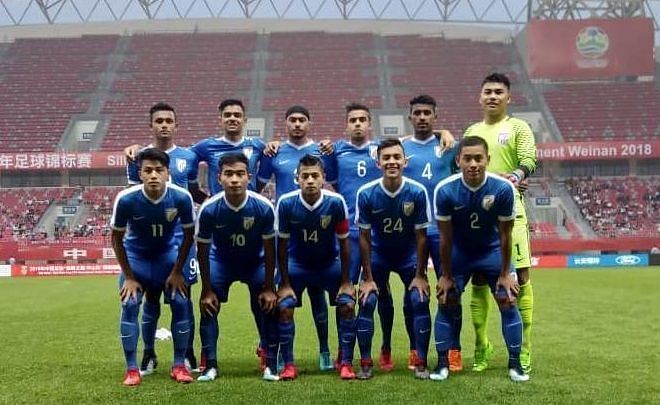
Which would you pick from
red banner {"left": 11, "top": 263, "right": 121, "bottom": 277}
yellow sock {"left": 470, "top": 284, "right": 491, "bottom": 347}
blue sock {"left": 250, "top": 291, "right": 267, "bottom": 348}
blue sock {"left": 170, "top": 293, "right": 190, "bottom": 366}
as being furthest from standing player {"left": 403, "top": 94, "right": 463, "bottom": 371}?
red banner {"left": 11, "top": 263, "right": 121, "bottom": 277}

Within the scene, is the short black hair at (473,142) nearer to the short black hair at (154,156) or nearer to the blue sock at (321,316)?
the blue sock at (321,316)

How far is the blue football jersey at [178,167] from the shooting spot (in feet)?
21.3

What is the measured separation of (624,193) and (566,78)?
436 inches

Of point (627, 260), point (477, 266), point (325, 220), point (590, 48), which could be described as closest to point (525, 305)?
point (477, 266)

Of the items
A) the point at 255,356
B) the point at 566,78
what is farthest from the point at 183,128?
the point at 255,356

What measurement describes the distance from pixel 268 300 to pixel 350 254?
862 millimetres

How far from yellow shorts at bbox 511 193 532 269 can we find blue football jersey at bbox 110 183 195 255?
2790 mm

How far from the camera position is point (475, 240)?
220 inches

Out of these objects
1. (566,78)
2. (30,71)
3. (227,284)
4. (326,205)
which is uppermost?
(30,71)

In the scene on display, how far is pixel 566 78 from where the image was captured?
44.5 m

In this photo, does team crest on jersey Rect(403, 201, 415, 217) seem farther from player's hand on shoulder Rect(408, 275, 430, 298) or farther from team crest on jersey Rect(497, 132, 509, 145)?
team crest on jersey Rect(497, 132, 509, 145)

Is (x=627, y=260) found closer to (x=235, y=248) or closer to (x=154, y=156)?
(x=235, y=248)

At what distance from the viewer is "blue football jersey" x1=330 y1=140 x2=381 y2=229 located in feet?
21.4

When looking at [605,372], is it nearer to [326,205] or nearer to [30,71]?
[326,205]
